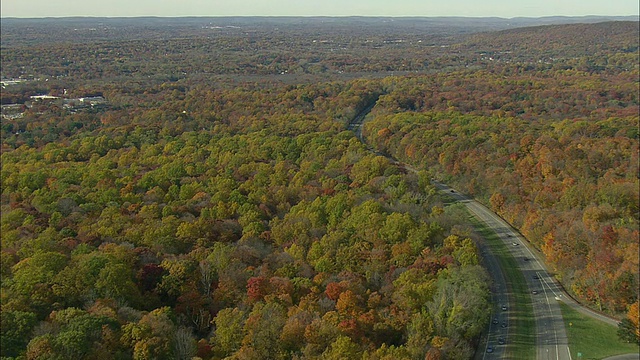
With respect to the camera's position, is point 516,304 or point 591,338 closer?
point 591,338

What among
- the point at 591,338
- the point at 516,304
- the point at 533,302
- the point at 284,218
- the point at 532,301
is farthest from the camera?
the point at 284,218

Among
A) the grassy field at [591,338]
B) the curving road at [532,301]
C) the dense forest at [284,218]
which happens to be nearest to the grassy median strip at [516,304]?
the curving road at [532,301]

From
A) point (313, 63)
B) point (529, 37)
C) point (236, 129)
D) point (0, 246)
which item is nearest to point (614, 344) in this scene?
point (0, 246)

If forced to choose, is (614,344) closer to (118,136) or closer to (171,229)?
(171,229)

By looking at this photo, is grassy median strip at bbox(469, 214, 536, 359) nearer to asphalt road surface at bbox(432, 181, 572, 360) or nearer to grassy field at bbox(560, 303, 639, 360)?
asphalt road surface at bbox(432, 181, 572, 360)

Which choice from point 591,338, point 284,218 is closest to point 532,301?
point 591,338

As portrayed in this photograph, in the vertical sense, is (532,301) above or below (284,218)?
below

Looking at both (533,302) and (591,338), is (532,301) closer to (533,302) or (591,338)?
(533,302)
